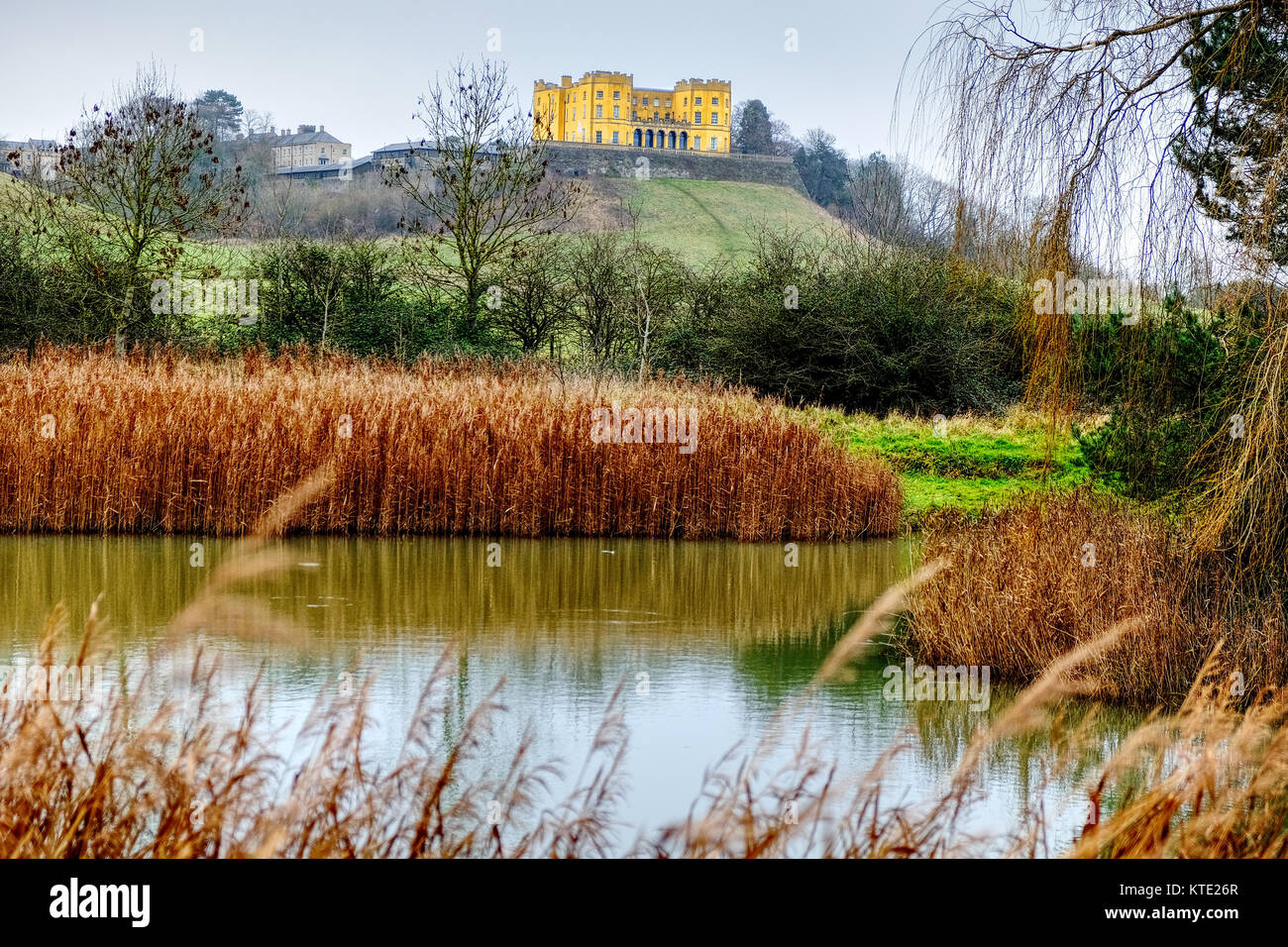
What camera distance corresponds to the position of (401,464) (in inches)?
496

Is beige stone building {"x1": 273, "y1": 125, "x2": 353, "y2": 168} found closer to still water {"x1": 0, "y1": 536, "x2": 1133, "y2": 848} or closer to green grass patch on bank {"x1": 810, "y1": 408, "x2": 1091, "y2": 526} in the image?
green grass patch on bank {"x1": 810, "y1": 408, "x2": 1091, "y2": 526}

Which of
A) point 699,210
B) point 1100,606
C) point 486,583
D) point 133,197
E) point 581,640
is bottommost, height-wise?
point 581,640

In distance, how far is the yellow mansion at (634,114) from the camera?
3228 inches

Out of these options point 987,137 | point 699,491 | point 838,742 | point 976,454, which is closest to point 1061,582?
point 838,742

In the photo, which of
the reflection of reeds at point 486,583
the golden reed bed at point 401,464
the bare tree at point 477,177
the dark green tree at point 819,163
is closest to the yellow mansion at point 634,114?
the dark green tree at point 819,163

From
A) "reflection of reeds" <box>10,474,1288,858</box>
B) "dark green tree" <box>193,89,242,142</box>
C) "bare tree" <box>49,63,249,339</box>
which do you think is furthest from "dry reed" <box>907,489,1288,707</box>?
"dark green tree" <box>193,89,242,142</box>

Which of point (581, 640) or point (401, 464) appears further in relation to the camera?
point (401, 464)

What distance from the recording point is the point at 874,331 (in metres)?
22.1

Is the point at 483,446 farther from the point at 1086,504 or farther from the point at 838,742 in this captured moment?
the point at 838,742

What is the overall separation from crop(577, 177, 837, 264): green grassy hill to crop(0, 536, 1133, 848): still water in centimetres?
4046

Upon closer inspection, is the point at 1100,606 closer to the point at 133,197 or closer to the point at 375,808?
the point at 375,808

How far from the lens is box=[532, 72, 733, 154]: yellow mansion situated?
8200 centimetres

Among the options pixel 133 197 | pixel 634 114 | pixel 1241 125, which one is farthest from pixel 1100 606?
pixel 634 114

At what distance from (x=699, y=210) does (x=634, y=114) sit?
83.5 feet
